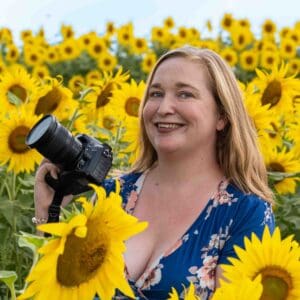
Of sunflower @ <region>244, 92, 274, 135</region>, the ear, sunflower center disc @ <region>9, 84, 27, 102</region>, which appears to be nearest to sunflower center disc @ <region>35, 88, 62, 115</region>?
sunflower center disc @ <region>9, 84, 27, 102</region>

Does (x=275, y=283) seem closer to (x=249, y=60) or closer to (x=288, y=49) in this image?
(x=249, y=60)

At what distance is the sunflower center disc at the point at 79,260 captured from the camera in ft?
4.28

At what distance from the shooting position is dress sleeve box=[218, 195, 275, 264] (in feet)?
7.05

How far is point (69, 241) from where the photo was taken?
1297 millimetres

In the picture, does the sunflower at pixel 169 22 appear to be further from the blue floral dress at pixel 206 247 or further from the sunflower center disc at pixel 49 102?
the blue floral dress at pixel 206 247

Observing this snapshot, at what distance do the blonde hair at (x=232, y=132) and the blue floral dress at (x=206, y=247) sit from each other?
0.24 feet

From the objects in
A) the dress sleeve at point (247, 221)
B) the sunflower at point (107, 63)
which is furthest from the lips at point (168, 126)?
the sunflower at point (107, 63)

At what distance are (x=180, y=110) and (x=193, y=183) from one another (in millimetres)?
186

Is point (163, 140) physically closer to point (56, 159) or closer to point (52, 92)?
point (56, 159)

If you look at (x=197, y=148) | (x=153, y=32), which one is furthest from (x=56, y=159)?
(x=153, y=32)

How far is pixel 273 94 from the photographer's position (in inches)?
148

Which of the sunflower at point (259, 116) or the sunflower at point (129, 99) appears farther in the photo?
the sunflower at point (129, 99)

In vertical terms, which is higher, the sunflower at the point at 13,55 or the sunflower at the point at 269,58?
the sunflower at the point at 269,58

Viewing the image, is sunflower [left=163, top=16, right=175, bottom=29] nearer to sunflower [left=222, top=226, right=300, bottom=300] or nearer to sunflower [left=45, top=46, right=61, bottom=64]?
sunflower [left=45, top=46, right=61, bottom=64]
